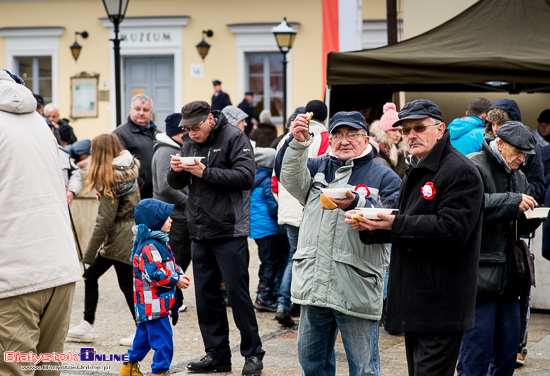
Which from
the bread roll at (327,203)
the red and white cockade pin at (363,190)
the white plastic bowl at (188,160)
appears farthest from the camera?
the white plastic bowl at (188,160)

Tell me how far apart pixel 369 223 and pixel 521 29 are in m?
4.79

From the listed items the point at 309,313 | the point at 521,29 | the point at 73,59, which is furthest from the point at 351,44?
the point at 73,59

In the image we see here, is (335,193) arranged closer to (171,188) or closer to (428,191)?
(428,191)

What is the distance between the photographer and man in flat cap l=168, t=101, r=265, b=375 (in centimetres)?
610

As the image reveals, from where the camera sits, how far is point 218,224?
6113 mm

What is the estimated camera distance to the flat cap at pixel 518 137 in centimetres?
524

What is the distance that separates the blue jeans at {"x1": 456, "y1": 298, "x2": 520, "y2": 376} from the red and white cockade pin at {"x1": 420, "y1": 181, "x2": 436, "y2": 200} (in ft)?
4.36

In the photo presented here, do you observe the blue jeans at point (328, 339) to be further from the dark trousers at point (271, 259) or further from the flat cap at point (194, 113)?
the dark trousers at point (271, 259)

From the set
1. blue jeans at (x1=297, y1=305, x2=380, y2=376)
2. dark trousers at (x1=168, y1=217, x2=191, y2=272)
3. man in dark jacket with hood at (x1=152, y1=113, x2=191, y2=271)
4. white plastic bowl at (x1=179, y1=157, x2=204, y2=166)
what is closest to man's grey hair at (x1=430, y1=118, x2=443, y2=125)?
blue jeans at (x1=297, y1=305, x2=380, y2=376)

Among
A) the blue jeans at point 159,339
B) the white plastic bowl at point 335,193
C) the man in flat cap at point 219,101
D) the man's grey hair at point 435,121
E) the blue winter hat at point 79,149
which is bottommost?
the blue jeans at point 159,339

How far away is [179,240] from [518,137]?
4.11m

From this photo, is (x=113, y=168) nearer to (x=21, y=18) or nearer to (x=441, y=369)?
(x=441, y=369)

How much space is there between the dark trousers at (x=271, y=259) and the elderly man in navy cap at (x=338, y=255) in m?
3.91

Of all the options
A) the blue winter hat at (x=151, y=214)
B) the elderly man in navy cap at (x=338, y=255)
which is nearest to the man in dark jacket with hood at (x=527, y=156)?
the elderly man in navy cap at (x=338, y=255)
